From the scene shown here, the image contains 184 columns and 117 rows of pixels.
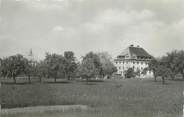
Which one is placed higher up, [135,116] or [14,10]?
[14,10]

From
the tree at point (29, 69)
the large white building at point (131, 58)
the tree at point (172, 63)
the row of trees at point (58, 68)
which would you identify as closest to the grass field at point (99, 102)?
the large white building at point (131, 58)

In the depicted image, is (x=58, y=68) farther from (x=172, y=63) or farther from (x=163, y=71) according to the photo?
(x=172, y=63)

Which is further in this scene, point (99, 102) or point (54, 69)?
point (54, 69)

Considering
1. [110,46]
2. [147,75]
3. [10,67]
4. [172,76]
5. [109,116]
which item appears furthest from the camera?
[147,75]

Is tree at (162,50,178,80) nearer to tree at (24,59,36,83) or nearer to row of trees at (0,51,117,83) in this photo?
row of trees at (0,51,117,83)

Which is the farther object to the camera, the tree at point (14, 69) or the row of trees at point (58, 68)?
the tree at point (14, 69)

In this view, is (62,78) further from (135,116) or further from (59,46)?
(135,116)

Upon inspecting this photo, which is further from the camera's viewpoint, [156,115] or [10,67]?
[10,67]

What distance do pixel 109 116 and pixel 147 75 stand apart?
4211 centimetres

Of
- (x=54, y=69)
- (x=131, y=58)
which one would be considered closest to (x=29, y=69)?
(x=54, y=69)

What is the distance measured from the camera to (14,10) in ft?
38.3

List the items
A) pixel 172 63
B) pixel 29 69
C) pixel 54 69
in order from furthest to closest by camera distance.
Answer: pixel 172 63, pixel 29 69, pixel 54 69

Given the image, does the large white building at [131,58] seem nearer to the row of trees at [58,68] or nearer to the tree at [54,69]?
the row of trees at [58,68]

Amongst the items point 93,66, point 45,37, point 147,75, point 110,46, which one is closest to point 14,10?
point 45,37
